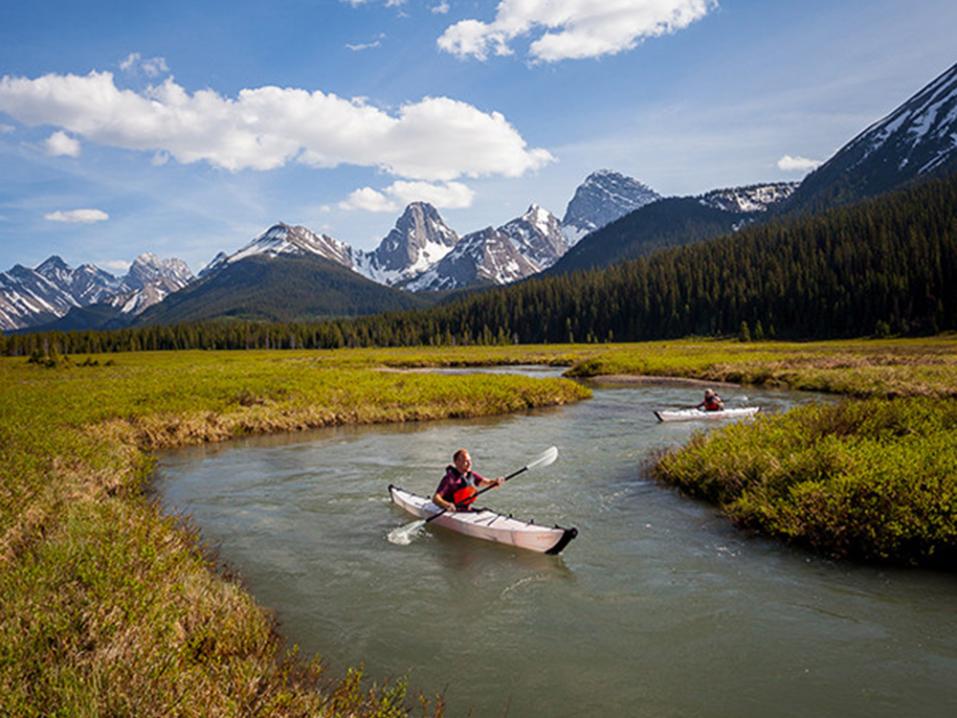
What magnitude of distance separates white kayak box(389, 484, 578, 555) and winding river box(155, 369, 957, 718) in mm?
274

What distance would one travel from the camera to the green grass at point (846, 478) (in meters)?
10.9

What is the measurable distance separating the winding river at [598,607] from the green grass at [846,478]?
1.87ft

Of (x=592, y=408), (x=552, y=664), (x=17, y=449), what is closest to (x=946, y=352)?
(x=592, y=408)

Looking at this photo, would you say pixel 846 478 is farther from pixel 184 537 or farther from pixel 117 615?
pixel 184 537

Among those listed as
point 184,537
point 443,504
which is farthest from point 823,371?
point 184,537

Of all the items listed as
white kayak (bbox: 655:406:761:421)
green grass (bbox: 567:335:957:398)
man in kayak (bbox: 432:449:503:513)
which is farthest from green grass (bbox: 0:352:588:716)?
green grass (bbox: 567:335:957:398)

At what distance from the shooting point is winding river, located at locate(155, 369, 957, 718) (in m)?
7.78

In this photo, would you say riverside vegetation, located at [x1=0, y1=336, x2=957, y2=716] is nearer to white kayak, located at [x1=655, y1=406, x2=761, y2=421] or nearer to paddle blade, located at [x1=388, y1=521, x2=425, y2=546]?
paddle blade, located at [x1=388, y1=521, x2=425, y2=546]

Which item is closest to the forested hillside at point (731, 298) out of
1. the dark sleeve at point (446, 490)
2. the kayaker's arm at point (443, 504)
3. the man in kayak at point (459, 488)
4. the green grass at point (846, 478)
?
the green grass at point (846, 478)

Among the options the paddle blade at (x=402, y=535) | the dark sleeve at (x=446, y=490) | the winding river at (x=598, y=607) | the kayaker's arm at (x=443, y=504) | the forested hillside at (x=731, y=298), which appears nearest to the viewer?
the winding river at (x=598, y=607)

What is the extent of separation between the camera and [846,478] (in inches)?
473

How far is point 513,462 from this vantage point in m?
21.7

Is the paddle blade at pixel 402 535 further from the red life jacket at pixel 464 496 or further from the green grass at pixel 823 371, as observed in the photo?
the green grass at pixel 823 371

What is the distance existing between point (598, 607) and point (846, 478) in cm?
585
